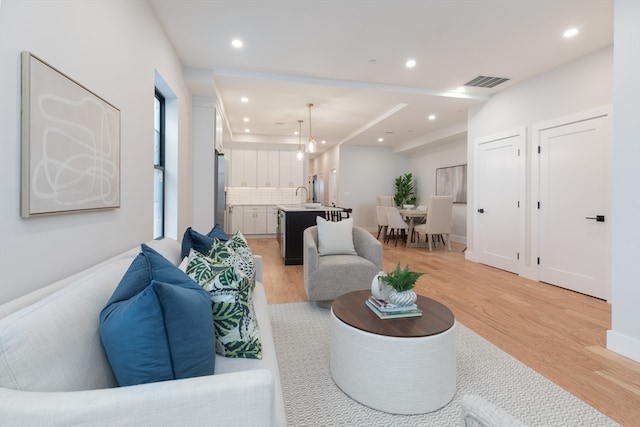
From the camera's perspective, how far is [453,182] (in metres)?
7.53

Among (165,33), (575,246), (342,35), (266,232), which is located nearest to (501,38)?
(342,35)

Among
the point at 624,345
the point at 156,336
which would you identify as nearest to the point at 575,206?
the point at 624,345

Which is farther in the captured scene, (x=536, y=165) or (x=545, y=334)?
(x=536, y=165)

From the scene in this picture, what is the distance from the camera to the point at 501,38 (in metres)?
3.24

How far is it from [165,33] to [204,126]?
1587 mm

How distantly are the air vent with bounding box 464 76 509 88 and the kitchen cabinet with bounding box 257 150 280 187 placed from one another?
517 cm

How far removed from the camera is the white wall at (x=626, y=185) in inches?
85.2

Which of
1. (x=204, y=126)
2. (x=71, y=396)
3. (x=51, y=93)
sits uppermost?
(x=204, y=126)

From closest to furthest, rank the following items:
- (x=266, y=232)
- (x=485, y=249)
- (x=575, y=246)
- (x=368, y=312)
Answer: (x=368, y=312), (x=575, y=246), (x=485, y=249), (x=266, y=232)

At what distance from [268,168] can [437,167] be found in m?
4.51

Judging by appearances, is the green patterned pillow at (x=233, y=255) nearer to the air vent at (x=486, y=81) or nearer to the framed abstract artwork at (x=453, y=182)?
the air vent at (x=486, y=81)

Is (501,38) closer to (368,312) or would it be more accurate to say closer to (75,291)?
(368,312)

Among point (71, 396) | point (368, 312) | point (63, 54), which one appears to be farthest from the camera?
point (368, 312)

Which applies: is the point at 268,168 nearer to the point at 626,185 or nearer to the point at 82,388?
the point at 626,185
